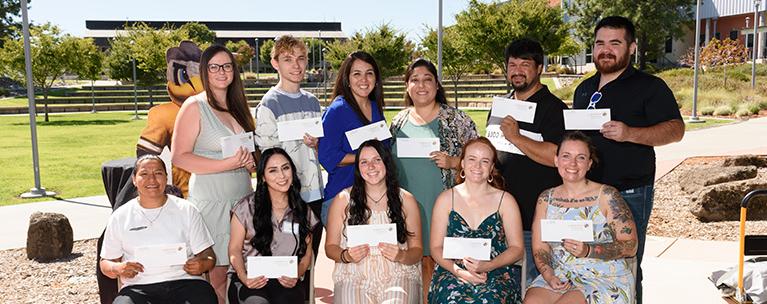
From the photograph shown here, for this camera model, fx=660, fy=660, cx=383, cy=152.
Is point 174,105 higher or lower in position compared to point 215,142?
higher

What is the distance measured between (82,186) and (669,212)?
9.74m

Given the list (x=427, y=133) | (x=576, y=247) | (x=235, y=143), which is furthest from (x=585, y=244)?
Answer: (x=235, y=143)

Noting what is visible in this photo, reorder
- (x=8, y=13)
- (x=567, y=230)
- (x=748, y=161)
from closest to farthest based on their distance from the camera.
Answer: (x=567, y=230), (x=748, y=161), (x=8, y=13)

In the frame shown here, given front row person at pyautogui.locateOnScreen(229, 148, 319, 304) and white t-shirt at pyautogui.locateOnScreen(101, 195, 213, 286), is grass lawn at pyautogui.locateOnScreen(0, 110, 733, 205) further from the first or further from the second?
front row person at pyautogui.locateOnScreen(229, 148, 319, 304)

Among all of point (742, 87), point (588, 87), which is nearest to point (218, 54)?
point (588, 87)

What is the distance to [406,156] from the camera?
4.31 metres

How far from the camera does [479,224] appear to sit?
3947 millimetres

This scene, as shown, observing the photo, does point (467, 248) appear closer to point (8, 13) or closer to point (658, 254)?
point (658, 254)

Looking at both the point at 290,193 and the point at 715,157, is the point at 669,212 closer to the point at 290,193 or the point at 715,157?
the point at 715,157

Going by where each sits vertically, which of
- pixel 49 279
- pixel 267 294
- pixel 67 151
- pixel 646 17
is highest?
pixel 646 17

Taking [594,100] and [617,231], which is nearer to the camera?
[617,231]

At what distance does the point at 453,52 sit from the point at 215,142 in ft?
103

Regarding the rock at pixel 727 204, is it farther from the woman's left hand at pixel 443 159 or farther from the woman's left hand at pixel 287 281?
the woman's left hand at pixel 287 281

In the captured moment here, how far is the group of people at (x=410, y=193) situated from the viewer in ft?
12.5
